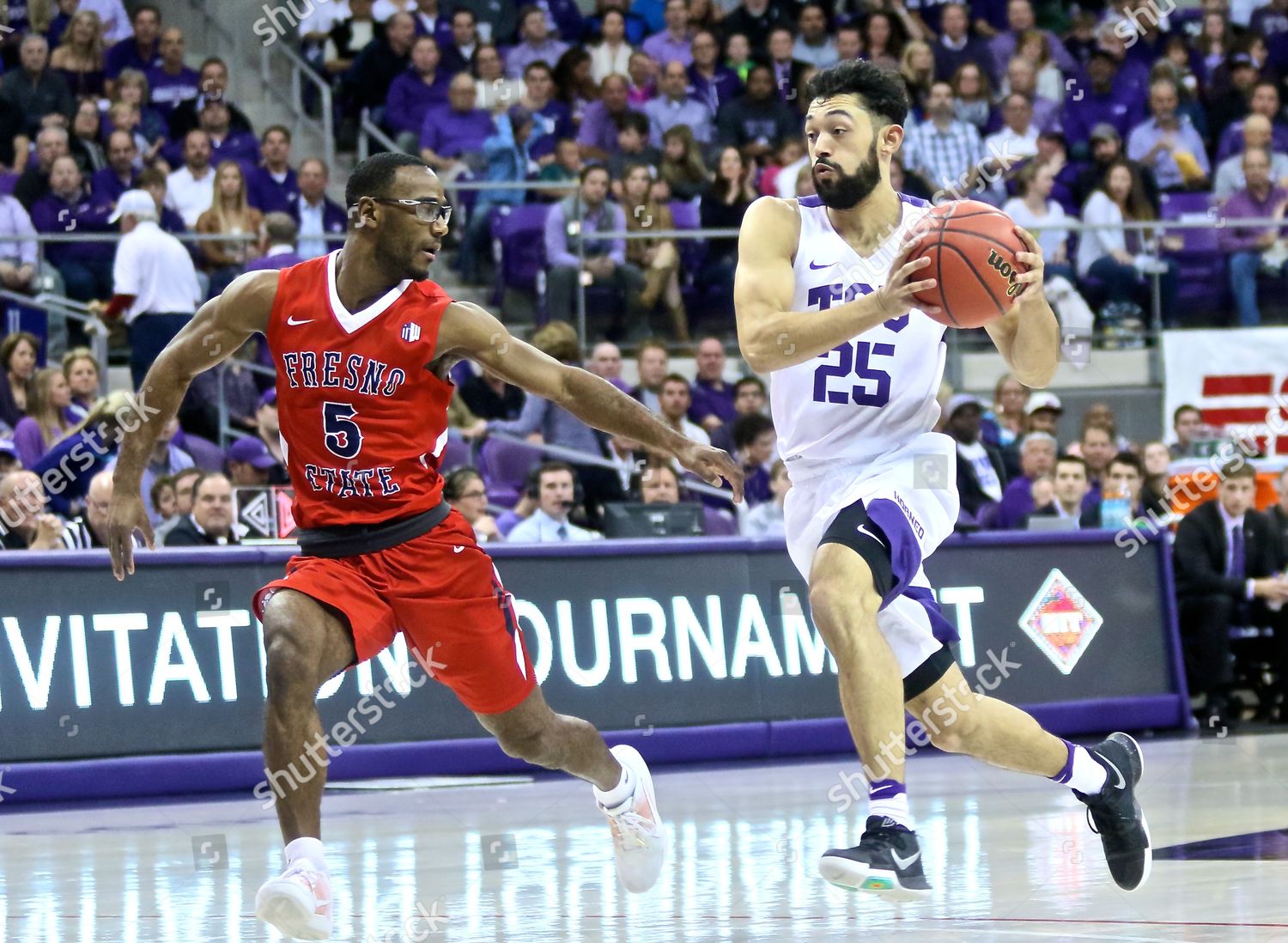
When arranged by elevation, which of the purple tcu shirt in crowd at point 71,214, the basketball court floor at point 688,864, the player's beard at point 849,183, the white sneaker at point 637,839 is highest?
the purple tcu shirt in crowd at point 71,214

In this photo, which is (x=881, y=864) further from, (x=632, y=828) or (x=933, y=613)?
(x=632, y=828)

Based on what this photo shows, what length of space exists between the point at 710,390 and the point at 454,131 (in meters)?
3.26

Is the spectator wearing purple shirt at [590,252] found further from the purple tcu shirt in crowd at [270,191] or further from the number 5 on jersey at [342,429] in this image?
the number 5 on jersey at [342,429]

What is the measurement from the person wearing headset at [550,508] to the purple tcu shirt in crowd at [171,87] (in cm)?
573

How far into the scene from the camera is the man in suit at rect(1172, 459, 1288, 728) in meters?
11.9

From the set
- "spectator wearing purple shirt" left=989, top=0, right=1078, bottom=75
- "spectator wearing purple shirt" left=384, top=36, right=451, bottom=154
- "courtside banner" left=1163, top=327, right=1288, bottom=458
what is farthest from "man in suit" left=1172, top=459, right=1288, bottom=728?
"spectator wearing purple shirt" left=384, top=36, right=451, bottom=154

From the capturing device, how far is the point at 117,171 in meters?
14.1

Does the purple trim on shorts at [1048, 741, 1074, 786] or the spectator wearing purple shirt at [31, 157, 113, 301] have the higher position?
the spectator wearing purple shirt at [31, 157, 113, 301]

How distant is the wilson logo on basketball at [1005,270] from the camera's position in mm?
5250

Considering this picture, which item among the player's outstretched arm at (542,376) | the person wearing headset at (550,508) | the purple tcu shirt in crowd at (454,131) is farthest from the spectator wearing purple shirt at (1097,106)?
the player's outstretched arm at (542,376)

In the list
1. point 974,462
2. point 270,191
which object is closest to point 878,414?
point 974,462

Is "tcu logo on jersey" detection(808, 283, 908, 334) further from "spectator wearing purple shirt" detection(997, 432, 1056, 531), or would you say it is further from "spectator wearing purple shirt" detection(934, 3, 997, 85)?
"spectator wearing purple shirt" detection(934, 3, 997, 85)

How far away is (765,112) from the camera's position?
16562mm

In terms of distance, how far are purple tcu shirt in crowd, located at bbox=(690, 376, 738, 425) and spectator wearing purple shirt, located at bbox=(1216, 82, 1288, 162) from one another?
6.30 metres
